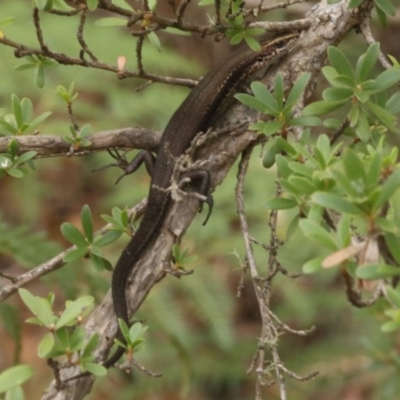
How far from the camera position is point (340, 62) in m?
1.35

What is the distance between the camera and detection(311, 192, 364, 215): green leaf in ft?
3.18

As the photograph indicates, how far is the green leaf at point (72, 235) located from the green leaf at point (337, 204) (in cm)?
67

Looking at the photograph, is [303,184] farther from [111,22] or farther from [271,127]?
[111,22]

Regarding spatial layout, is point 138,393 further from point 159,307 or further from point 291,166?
point 291,166

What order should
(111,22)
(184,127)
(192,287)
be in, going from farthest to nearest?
(192,287) → (184,127) → (111,22)

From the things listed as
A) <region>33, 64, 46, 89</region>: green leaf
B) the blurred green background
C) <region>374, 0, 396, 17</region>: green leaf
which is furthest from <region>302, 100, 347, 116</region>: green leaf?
the blurred green background

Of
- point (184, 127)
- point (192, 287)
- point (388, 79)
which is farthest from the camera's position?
point (192, 287)

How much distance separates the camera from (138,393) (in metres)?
4.06

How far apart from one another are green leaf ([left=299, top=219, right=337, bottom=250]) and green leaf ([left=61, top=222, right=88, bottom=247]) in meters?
0.63

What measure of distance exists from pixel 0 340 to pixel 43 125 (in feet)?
4.99

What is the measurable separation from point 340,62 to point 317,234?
48 centimetres

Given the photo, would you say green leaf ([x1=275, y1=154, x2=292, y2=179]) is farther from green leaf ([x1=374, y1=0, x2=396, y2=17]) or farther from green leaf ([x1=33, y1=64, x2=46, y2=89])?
green leaf ([x1=33, y1=64, x2=46, y2=89])

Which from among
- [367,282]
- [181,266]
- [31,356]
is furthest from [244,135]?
[31,356]

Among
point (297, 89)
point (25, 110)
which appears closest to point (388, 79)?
point (297, 89)
